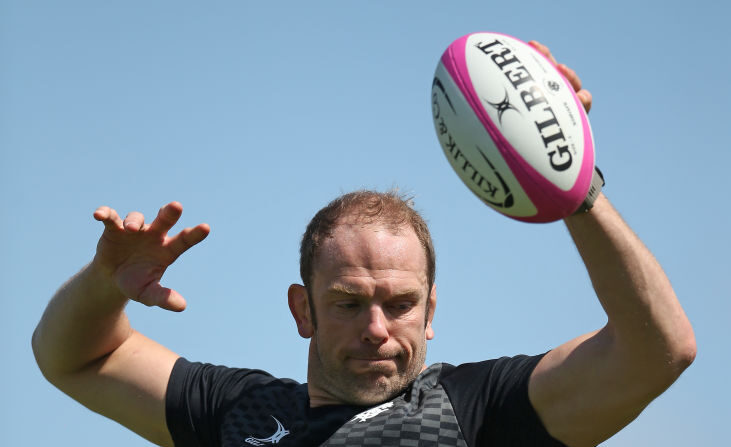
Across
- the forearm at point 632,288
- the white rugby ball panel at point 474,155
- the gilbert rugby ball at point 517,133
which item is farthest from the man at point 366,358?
the white rugby ball panel at point 474,155

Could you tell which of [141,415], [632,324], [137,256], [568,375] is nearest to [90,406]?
[141,415]

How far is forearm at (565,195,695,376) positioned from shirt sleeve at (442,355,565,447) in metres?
0.64

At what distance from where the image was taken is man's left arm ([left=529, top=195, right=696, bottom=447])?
163 inches

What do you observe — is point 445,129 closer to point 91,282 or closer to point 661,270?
point 661,270

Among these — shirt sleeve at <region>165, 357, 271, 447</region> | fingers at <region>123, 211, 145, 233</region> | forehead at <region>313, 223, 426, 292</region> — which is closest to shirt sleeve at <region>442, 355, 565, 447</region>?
forehead at <region>313, 223, 426, 292</region>

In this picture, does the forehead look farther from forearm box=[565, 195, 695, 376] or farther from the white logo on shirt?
forearm box=[565, 195, 695, 376]

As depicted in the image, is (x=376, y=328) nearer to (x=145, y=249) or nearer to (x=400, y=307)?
(x=400, y=307)

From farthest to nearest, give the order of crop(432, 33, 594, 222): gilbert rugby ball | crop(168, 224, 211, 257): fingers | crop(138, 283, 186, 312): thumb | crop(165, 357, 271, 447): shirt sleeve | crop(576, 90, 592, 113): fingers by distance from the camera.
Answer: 1. crop(165, 357, 271, 447): shirt sleeve
2. crop(168, 224, 211, 257): fingers
3. crop(138, 283, 186, 312): thumb
4. crop(576, 90, 592, 113): fingers
5. crop(432, 33, 594, 222): gilbert rugby ball

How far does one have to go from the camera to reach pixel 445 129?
14.2 ft

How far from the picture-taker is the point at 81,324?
5875 millimetres

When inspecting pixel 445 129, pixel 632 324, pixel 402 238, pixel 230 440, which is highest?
pixel 445 129

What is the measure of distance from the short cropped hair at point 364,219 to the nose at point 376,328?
39 cm

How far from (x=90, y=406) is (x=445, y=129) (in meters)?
3.18

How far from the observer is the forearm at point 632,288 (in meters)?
4.14
